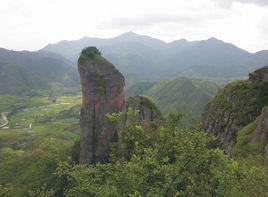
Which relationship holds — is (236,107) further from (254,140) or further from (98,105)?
(98,105)

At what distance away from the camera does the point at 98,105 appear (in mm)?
147250

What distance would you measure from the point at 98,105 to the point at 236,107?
65777 mm

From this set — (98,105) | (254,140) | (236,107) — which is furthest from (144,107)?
(254,140)

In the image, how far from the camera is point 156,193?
38.5 metres

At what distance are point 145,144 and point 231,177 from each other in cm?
1334

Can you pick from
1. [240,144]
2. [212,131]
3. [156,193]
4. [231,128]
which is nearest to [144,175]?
[156,193]

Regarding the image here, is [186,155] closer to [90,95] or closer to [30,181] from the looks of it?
[90,95]

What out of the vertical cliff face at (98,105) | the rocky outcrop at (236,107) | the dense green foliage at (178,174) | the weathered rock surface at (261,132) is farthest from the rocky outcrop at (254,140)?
the vertical cliff face at (98,105)

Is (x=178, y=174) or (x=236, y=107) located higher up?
(x=178, y=174)

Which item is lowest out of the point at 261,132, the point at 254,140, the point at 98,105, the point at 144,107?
the point at 98,105

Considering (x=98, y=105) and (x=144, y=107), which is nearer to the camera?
(x=144, y=107)

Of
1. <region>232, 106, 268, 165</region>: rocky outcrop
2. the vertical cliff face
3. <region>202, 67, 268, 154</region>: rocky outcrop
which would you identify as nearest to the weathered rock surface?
<region>232, 106, 268, 165</region>: rocky outcrop

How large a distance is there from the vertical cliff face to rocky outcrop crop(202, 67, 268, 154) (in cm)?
→ 5093

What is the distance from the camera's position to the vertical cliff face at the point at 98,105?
146 meters
